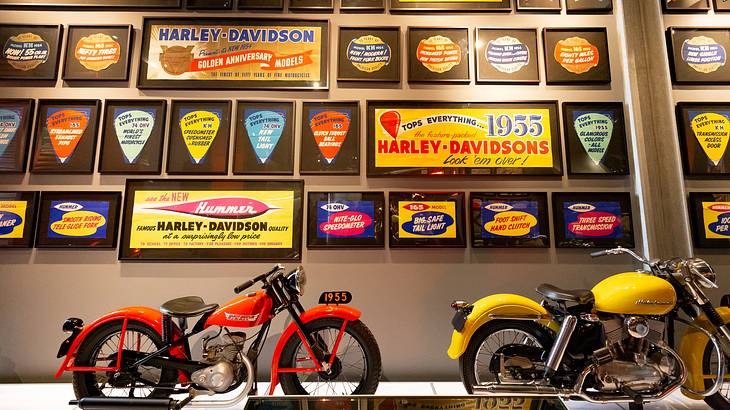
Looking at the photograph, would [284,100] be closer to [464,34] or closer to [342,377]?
[464,34]

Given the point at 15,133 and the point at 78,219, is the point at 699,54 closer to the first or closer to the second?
the point at 78,219

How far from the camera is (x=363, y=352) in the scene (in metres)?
2.45

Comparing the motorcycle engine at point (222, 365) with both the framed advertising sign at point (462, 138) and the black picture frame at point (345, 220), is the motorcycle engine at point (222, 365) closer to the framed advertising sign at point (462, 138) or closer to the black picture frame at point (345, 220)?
the black picture frame at point (345, 220)

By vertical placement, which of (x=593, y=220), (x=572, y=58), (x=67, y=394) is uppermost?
(x=572, y=58)

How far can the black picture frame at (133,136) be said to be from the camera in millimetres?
3246

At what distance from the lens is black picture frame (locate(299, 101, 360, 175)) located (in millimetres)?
3271

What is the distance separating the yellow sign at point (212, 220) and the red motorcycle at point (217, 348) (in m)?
0.72

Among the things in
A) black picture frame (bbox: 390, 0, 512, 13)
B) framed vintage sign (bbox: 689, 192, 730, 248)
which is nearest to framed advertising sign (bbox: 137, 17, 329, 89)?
black picture frame (bbox: 390, 0, 512, 13)

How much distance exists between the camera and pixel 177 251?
10.3 feet

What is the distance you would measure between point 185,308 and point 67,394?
1.25m

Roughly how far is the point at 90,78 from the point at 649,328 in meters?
Result: 4.51

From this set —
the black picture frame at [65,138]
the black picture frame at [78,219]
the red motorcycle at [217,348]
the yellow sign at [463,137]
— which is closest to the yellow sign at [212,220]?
the black picture frame at [78,219]

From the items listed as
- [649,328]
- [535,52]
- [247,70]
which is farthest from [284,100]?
[649,328]

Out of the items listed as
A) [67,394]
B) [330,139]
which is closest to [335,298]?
[330,139]
